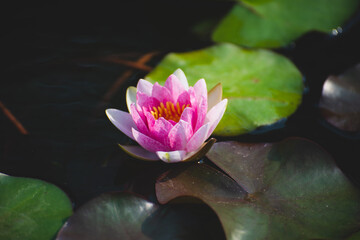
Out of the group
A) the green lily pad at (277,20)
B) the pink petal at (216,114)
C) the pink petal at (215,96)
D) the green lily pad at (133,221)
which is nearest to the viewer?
the green lily pad at (133,221)

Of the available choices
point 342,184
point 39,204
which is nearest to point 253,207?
point 342,184

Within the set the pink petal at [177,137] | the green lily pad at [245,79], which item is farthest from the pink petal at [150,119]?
the green lily pad at [245,79]

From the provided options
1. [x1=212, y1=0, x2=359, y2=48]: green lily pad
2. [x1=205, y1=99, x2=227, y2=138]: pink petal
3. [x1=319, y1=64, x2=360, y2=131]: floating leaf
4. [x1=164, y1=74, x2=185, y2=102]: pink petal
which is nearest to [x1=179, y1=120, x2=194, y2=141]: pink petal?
[x1=205, y1=99, x2=227, y2=138]: pink petal

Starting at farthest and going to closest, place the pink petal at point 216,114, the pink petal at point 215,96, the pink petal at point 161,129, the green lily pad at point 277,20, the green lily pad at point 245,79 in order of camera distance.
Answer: the green lily pad at point 277,20
the green lily pad at point 245,79
the pink petal at point 215,96
the pink petal at point 216,114
the pink petal at point 161,129

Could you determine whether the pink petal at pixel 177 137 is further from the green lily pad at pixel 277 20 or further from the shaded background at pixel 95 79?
the green lily pad at pixel 277 20

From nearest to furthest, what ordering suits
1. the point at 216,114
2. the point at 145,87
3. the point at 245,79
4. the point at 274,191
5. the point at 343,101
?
the point at 274,191
the point at 216,114
the point at 145,87
the point at 343,101
the point at 245,79

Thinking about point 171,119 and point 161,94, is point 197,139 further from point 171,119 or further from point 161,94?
point 161,94

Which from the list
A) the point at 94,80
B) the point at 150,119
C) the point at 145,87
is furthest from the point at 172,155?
the point at 94,80
